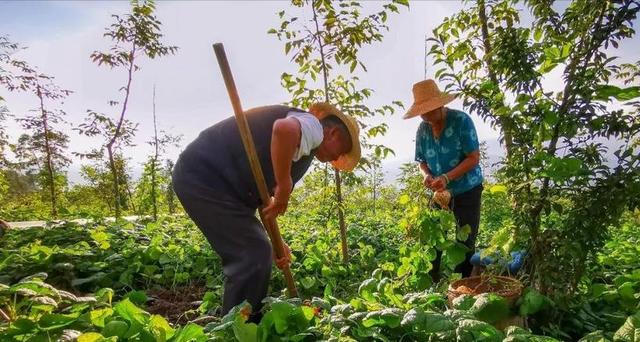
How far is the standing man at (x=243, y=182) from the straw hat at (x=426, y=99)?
2.34 ft

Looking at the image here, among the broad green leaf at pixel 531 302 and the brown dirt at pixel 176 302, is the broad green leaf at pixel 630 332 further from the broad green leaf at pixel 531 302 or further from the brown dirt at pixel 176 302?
the brown dirt at pixel 176 302

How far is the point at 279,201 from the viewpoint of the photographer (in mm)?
2492

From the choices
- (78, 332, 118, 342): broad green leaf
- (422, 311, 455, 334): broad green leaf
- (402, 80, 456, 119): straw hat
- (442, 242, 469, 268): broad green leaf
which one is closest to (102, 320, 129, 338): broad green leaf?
(78, 332, 118, 342): broad green leaf

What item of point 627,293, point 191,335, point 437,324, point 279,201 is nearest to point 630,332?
point 437,324

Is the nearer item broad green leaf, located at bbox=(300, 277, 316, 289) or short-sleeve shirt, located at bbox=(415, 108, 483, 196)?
short-sleeve shirt, located at bbox=(415, 108, 483, 196)

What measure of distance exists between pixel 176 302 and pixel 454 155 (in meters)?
2.73

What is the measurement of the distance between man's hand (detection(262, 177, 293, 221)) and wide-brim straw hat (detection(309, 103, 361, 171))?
56cm

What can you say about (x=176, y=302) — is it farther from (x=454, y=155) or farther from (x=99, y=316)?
(x=454, y=155)

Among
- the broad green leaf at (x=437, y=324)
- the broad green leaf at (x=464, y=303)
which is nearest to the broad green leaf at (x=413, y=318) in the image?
the broad green leaf at (x=437, y=324)

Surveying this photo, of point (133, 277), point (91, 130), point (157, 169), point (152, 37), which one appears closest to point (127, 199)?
point (157, 169)

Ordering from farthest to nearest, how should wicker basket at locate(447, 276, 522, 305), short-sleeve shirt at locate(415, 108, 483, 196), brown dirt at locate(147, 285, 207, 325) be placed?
1. brown dirt at locate(147, 285, 207, 325)
2. short-sleeve shirt at locate(415, 108, 483, 196)
3. wicker basket at locate(447, 276, 522, 305)

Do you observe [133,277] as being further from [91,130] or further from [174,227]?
[91,130]

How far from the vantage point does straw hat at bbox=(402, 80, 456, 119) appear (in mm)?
3150

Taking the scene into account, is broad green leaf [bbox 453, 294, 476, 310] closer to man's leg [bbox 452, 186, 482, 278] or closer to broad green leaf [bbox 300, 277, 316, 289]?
man's leg [bbox 452, 186, 482, 278]
